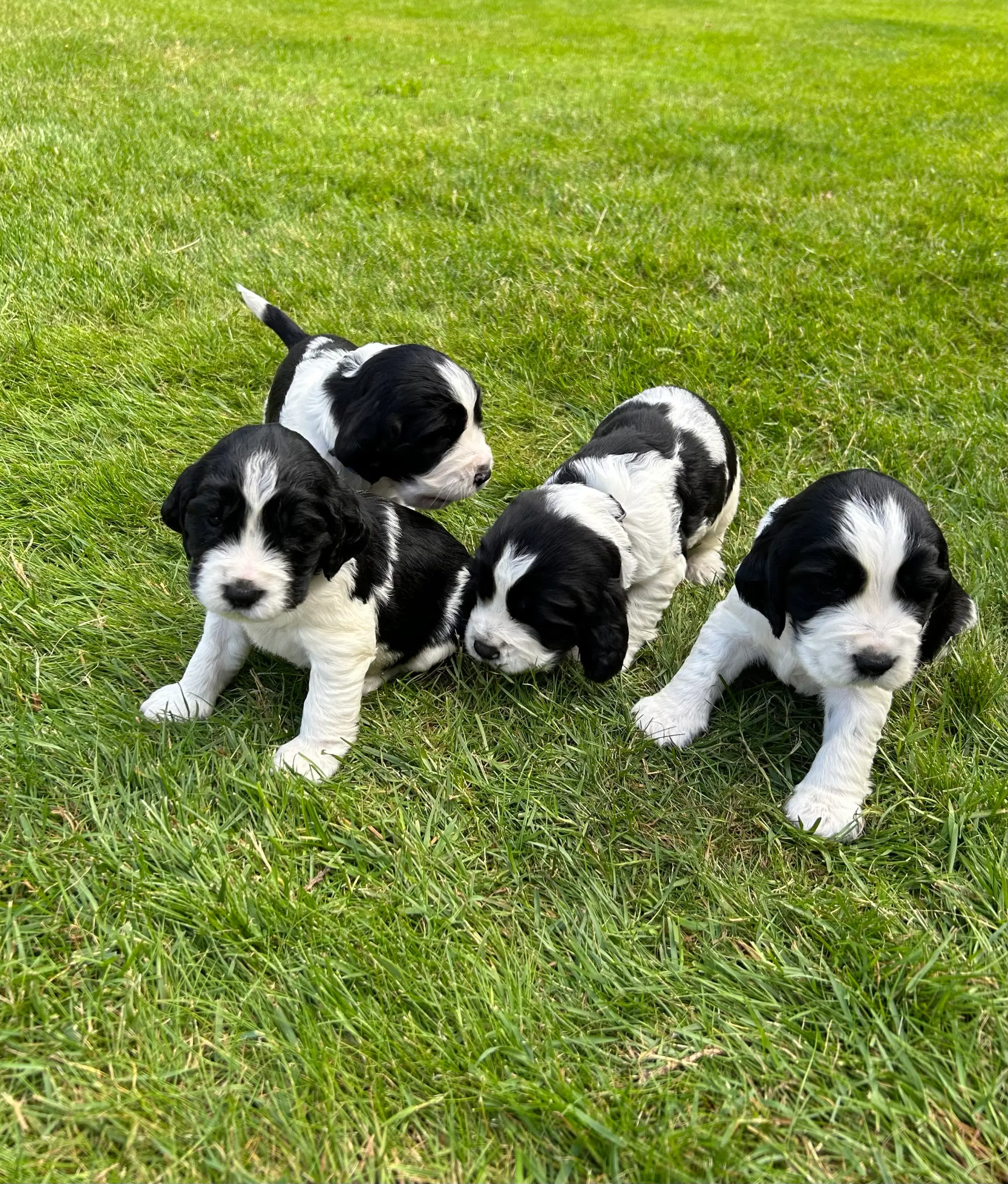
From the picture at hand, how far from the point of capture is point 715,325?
19.7ft

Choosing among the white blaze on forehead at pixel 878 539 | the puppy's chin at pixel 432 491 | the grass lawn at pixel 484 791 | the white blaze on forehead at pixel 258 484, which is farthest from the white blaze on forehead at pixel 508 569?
the white blaze on forehead at pixel 878 539

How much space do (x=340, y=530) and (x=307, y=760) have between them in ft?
2.75

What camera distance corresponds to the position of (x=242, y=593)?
9.12 feet

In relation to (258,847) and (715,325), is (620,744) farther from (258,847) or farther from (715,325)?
(715,325)

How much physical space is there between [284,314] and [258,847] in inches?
124

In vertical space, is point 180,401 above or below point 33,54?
below

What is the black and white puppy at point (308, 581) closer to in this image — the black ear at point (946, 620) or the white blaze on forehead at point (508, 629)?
the white blaze on forehead at point (508, 629)

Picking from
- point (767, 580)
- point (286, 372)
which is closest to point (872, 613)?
point (767, 580)

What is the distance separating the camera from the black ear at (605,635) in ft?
11.5

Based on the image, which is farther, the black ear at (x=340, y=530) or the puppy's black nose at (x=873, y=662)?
the black ear at (x=340, y=530)

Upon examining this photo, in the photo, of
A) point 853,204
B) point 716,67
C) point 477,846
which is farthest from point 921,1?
point 477,846

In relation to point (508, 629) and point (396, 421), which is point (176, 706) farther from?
point (396, 421)

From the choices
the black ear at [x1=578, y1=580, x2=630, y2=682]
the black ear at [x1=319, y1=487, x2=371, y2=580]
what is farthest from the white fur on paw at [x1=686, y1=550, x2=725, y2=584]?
the black ear at [x1=319, y1=487, x2=371, y2=580]

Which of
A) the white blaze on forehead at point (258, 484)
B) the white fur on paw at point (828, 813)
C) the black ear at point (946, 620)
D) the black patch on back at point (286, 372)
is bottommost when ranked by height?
the white fur on paw at point (828, 813)
